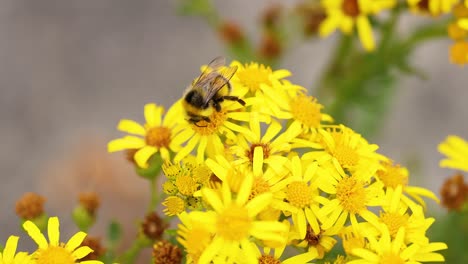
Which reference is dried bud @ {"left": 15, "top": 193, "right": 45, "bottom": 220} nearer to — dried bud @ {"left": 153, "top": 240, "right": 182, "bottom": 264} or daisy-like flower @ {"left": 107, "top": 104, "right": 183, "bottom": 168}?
daisy-like flower @ {"left": 107, "top": 104, "right": 183, "bottom": 168}

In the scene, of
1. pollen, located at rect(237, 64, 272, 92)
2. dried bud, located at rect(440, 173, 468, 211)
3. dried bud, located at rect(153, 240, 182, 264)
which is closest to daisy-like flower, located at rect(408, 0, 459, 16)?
dried bud, located at rect(440, 173, 468, 211)

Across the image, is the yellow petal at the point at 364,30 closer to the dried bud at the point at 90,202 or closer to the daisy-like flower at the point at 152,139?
the daisy-like flower at the point at 152,139

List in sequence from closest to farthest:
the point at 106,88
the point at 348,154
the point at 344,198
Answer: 1. the point at 344,198
2. the point at 348,154
3. the point at 106,88

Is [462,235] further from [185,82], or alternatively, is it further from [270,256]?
[185,82]

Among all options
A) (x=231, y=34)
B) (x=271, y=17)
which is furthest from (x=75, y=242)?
(x=271, y=17)

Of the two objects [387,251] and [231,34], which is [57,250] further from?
[231,34]

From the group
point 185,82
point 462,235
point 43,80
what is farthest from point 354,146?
point 43,80
